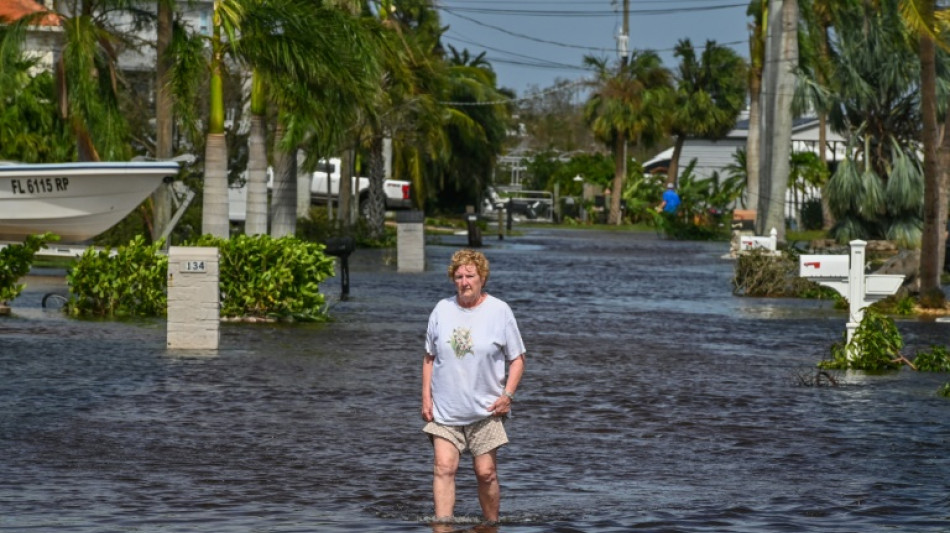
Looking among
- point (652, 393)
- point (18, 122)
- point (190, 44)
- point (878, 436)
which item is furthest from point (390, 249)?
point (878, 436)

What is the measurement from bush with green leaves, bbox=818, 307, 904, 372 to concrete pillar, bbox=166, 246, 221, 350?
642 cm

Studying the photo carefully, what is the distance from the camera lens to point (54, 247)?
30.1m

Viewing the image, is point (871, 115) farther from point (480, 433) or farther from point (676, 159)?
point (676, 159)

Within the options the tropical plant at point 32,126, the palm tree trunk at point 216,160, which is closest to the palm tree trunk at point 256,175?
the palm tree trunk at point 216,160

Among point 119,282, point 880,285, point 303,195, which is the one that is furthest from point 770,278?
point 303,195

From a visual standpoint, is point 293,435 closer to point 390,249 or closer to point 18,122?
point 18,122

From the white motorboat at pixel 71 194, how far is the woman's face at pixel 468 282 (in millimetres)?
20334

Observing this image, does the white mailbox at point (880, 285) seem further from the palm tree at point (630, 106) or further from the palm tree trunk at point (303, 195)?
the palm tree at point (630, 106)

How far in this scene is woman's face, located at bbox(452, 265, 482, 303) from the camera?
948 centimetres

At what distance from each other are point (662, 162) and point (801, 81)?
62474 millimetres

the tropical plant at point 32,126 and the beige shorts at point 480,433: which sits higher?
the tropical plant at point 32,126

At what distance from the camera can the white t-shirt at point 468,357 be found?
952 cm

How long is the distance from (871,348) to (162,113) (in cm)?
1598

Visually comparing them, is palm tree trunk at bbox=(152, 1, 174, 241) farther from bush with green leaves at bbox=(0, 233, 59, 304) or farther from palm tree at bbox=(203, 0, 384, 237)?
bush with green leaves at bbox=(0, 233, 59, 304)
